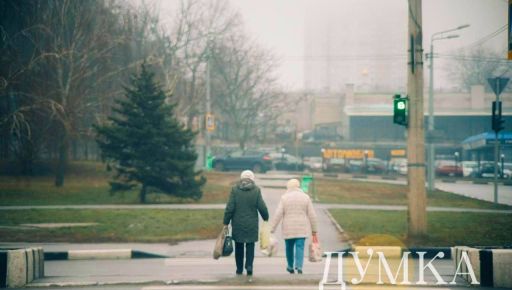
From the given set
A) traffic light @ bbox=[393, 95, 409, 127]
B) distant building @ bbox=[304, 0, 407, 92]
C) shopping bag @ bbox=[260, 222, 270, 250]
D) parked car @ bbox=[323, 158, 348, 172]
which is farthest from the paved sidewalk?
distant building @ bbox=[304, 0, 407, 92]

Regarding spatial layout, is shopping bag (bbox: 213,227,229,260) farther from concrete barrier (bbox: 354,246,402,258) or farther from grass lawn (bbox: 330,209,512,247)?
grass lawn (bbox: 330,209,512,247)

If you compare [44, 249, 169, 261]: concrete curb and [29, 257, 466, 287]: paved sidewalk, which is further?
[44, 249, 169, 261]: concrete curb

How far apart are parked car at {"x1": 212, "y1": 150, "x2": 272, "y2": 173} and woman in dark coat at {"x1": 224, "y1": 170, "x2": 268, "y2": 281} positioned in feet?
116

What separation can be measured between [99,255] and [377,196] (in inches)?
787

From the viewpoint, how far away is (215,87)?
6303 cm

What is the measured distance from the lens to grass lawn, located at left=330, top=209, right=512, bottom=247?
14.9m

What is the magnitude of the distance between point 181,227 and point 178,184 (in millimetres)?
7722

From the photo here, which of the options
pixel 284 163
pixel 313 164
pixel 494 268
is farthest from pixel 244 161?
pixel 494 268

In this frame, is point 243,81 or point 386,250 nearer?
point 386,250

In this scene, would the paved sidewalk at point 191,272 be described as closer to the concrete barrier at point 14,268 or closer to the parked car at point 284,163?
the concrete barrier at point 14,268

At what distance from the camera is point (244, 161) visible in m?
46.4

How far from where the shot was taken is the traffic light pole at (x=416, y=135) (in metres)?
14.4

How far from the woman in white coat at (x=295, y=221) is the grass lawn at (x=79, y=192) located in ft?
50.8

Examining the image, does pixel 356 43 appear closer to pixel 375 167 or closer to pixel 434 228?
pixel 375 167
